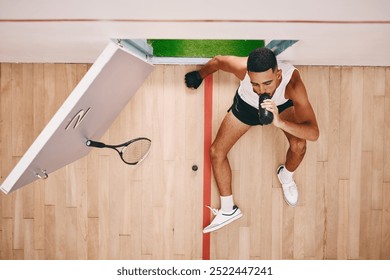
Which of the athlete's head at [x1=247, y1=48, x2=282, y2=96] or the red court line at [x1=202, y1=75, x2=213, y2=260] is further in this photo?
the red court line at [x1=202, y1=75, x2=213, y2=260]

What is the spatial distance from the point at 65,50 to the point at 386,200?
300 cm

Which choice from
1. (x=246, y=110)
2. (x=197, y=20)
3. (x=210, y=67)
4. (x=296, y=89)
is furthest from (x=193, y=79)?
(x=197, y=20)

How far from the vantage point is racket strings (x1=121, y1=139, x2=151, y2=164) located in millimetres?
3037

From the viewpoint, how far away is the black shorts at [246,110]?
261 centimetres

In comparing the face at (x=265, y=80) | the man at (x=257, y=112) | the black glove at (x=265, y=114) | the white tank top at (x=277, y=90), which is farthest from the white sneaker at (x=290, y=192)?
the face at (x=265, y=80)

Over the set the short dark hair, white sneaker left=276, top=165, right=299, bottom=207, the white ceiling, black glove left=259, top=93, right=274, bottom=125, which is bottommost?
white sneaker left=276, top=165, right=299, bottom=207

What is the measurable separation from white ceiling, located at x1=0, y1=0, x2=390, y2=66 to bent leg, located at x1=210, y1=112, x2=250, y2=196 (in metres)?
1.04

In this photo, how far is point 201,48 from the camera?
9.77 feet

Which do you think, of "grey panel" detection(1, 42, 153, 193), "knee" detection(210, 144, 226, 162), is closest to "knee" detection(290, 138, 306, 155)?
"knee" detection(210, 144, 226, 162)

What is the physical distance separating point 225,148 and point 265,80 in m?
0.93

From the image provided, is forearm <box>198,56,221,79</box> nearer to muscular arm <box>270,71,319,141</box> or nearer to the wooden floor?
the wooden floor

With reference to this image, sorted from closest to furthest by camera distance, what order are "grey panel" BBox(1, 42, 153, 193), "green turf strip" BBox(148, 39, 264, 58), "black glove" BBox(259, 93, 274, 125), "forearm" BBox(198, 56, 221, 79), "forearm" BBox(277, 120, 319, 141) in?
1. "grey panel" BBox(1, 42, 153, 193)
2. "black glove" BBox(259, 93, 274, 125)
3. "forearm" BBox(277, 120, 319, 141)
4. "forearm" BBox(198, 56, 221, 79)
5. "green turf strip" BBox(148, 39, 264, 58)

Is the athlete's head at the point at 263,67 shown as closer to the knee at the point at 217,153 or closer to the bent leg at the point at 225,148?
the bent leg at the point at 225,148
